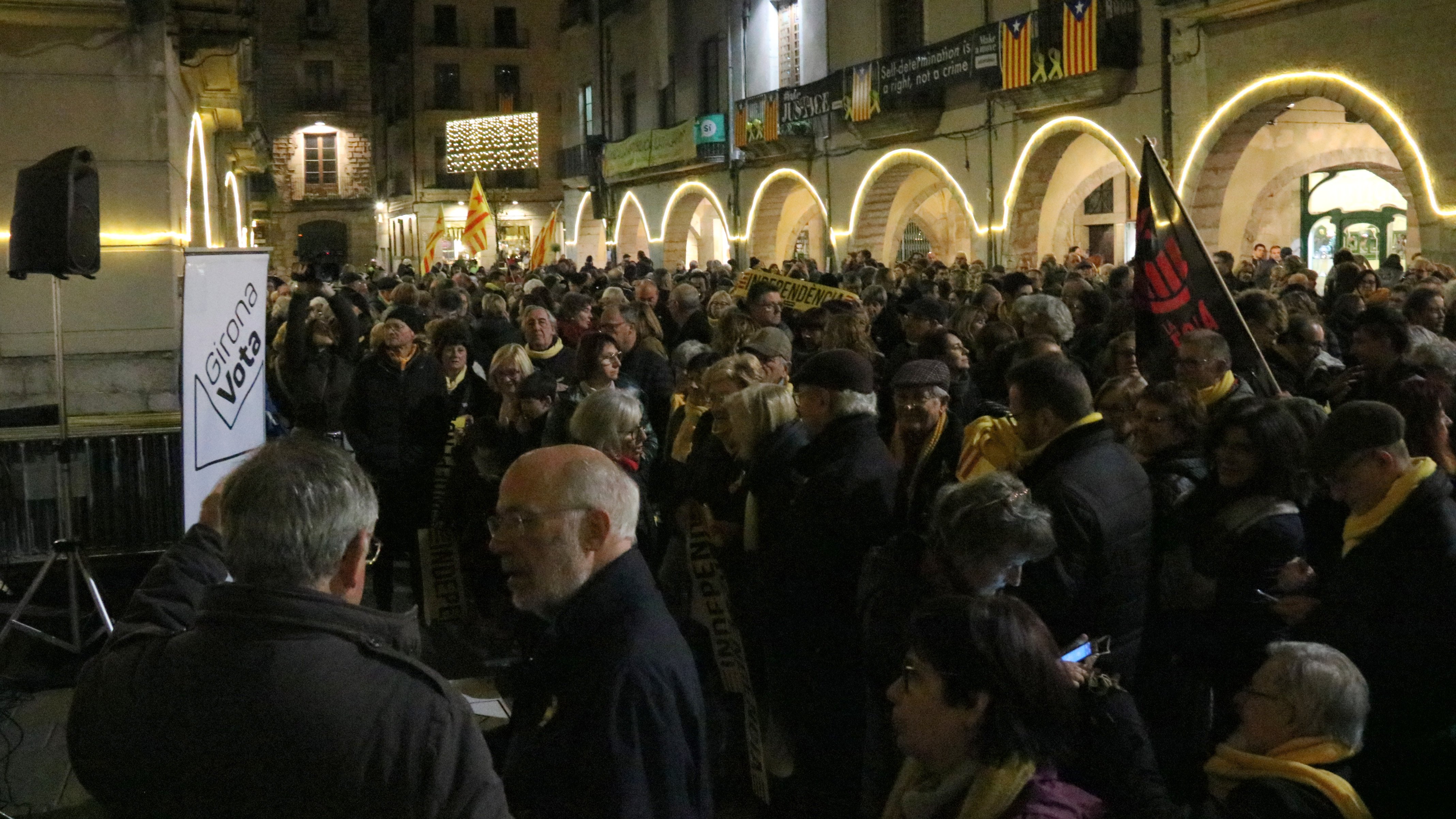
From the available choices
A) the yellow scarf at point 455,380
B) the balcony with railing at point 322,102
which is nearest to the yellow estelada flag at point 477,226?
the yellow scarf at point 455,380

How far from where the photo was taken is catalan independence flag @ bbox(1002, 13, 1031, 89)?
1919 centimetres

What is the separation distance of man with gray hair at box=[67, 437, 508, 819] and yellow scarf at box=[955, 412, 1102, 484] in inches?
99.0

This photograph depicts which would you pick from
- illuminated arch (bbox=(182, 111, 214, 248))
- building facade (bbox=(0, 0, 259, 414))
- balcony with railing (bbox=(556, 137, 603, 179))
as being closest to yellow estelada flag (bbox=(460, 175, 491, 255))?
illuminated arch (bbox=(182, 111, 214, 248))

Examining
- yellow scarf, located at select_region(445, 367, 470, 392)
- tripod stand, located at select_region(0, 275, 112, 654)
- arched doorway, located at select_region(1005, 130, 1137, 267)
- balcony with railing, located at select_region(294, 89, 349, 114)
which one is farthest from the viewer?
balcony with railing, located at select_region(294, 89, 349, 114)

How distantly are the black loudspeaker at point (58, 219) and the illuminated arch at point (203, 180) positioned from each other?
368cm

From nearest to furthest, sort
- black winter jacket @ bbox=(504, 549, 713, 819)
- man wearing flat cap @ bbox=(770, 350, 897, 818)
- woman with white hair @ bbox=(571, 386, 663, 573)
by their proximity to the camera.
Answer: black winter jacket @ bbox=(504, 549, 713, 819) < man wearing flat cap @ bbox=(770, 350, 897, 818) < woman with white hair @ bbox=(571, 386, 663, 573)

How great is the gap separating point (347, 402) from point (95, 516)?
1.48m

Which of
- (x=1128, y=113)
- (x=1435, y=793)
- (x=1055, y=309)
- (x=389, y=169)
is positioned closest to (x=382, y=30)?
(x=389, y=169)

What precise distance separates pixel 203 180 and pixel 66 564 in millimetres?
7536

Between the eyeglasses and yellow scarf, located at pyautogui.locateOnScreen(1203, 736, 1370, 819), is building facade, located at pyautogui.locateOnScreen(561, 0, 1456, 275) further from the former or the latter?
the eyeglasses

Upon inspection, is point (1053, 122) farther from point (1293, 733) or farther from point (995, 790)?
point (995, 790)

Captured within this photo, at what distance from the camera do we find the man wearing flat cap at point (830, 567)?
4168mm

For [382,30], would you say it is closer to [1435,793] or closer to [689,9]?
[689,9]

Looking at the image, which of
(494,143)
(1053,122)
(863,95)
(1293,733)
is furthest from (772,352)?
(494,143)
